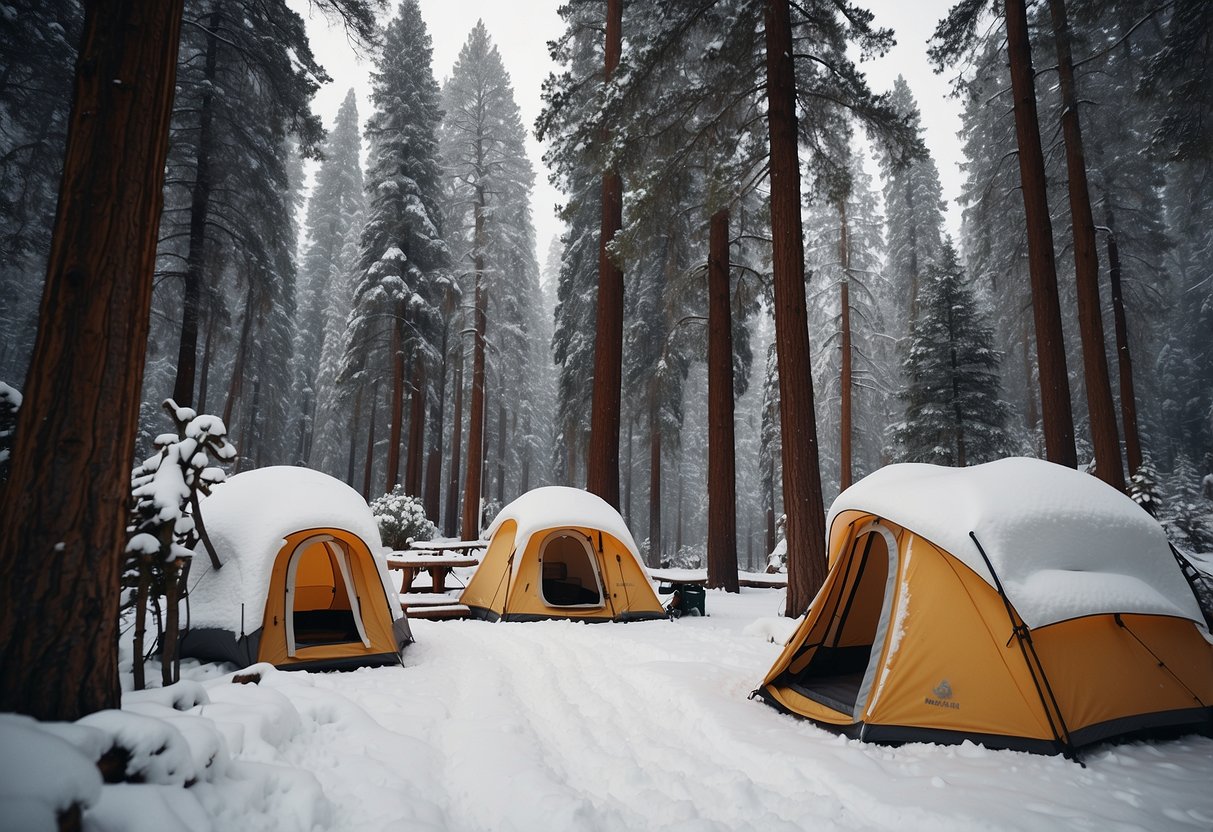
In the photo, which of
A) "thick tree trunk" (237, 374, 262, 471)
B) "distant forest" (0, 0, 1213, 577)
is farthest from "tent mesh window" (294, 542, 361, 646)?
"thick tree trunk" (237, 374, 262, 471)

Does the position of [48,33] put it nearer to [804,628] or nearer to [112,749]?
[112,749]

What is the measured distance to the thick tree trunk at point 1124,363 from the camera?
13.5m

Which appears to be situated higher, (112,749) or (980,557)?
(980,557)

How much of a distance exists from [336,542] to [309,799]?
12.6ft

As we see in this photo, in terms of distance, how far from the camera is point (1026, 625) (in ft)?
11.7

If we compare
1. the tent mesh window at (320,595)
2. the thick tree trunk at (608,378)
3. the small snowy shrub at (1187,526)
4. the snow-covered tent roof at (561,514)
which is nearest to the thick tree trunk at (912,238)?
the small snowy shrub at (1187,526)

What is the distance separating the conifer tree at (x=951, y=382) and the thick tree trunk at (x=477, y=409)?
12.9 metres

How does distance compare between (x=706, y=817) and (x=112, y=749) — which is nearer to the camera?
(x=112, y=749)

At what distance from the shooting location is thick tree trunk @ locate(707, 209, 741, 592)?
10914 millimetres

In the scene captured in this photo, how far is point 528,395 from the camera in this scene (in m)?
33.7

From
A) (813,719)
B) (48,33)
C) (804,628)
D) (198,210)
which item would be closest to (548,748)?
(813,719)

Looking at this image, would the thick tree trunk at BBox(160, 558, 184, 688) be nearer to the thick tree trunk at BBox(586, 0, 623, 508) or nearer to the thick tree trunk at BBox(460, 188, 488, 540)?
the thick tree trunk at BBox(586, 0, 623, 508)

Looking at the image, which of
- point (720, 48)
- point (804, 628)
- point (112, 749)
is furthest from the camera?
point (720, 48)

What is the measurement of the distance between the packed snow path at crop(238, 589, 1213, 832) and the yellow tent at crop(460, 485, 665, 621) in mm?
2962
